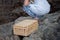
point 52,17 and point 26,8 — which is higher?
point 26,8

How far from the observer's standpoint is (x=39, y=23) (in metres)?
3.71

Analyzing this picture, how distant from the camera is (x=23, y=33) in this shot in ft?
11.2

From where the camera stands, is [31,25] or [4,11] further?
[4,11]

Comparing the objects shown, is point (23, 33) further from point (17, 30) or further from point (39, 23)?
point (39, 23)

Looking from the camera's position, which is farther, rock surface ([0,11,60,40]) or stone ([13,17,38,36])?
stone ([13,17,38,36])

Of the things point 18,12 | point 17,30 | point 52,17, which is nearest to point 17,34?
point 17,30

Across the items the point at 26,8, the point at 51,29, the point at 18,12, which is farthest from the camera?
the point at 18,12

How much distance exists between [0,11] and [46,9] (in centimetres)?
208

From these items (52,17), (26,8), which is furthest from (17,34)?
(52,17)

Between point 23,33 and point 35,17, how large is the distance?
463 millimetres

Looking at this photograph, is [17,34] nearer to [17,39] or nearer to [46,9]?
[17,39]

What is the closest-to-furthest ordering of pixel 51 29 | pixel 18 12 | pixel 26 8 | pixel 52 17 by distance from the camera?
1. pixel 51 29
2. pixel 26 8
3. pixel 52 17
4. pixel 18 12

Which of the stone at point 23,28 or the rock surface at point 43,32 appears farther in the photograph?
the stone at point 23,28

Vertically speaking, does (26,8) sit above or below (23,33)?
above
